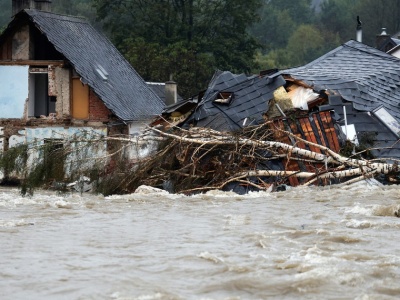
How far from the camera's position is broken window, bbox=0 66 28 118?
102ft

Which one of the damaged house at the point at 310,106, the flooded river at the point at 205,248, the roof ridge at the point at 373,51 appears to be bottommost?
the flooded river at the point at 205,248

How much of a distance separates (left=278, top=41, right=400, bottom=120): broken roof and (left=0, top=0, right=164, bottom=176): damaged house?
6421 millimetres

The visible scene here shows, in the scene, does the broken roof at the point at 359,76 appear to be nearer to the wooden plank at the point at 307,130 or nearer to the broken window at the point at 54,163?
the wooden plank at the point at 307,130

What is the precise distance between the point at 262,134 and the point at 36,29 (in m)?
13.1

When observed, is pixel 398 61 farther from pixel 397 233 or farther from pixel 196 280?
pixel 196 280

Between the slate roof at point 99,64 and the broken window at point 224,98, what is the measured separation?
7977 millimetres

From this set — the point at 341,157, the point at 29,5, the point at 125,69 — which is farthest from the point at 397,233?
the point at 29,5

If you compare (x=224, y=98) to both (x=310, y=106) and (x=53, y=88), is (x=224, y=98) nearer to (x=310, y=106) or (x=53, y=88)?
(x=310, y=106)

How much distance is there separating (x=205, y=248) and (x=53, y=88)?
19.3 meters

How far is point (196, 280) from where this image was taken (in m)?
10.1

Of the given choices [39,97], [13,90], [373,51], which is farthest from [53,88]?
[373,51]

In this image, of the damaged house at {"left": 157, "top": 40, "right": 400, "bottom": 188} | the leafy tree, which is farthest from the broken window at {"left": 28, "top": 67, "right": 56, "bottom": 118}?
the leafy tree

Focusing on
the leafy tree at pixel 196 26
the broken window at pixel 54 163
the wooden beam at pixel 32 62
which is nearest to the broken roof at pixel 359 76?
the broken window at pixel 54 163

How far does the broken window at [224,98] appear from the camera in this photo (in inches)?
858
